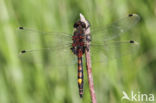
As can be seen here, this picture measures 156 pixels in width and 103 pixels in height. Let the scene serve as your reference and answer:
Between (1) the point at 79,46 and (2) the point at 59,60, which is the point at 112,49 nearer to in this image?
(1) the point at 79,46

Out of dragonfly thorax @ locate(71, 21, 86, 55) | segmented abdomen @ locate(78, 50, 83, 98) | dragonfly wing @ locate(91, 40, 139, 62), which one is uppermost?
dragonfly thorax @ locate(71, 21, 86, 55)

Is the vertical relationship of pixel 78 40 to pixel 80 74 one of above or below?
above

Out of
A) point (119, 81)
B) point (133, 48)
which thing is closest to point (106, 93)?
point (119, 81)

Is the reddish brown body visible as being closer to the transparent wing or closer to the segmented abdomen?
the segmented abdomen

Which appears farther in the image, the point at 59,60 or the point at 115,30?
the point at 59,60

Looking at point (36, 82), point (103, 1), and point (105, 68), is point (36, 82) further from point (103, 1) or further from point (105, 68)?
point (103, 1)

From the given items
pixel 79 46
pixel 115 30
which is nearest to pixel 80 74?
pixel 79 46

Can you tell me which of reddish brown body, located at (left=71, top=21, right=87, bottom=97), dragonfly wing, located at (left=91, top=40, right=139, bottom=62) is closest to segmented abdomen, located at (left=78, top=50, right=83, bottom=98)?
reddish brown body, located at (left=71, top=21, right=87, bottom=97)
